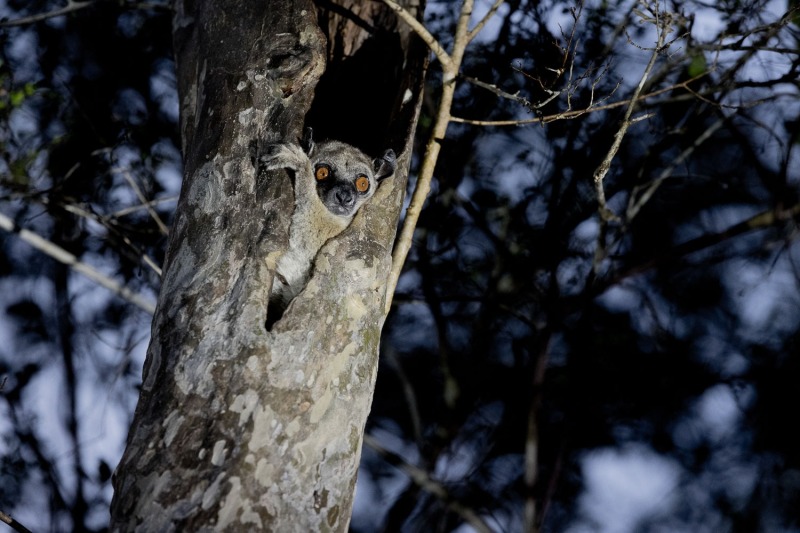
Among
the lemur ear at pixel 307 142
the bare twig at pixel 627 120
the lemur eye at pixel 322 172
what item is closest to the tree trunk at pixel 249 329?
the lemur ear at pixel 307 142

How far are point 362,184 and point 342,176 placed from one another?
14 centimetres

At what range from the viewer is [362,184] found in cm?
373

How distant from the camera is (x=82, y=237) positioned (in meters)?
5.52

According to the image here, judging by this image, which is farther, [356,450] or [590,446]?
[590,446]

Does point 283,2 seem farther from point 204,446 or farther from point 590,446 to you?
point 590,446

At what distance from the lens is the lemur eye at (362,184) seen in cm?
371

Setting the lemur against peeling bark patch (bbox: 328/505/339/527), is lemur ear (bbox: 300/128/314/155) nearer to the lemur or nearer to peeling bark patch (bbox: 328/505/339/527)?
the lemur

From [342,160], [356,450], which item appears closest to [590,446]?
[342,160]

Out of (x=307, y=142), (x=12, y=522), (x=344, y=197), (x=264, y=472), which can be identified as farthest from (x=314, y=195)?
(x=12, y=522)

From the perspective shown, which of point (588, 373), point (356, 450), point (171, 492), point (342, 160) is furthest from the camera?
point (588, 373)

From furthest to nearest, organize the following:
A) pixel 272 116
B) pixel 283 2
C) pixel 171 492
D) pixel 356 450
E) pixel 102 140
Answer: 1. pixel 102 140
2. pixel 283 2
3. pixel 272 116
4. pixel 356 450
5. pixel 171 492

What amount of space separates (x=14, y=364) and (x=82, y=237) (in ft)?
4.62

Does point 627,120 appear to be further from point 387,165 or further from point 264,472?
point 264,472

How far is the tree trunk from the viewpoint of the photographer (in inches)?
80.0
